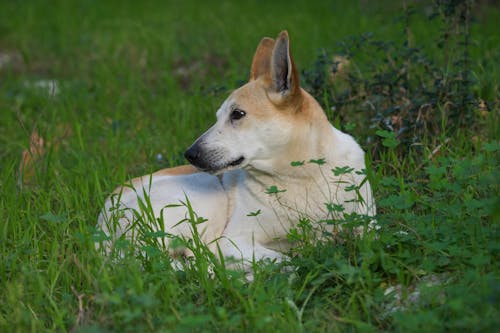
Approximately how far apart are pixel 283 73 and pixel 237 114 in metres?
0.32

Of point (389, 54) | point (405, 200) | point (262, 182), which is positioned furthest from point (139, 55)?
point (405, 200)

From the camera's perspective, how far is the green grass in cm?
249

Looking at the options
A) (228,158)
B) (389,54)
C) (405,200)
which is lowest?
(405,200)

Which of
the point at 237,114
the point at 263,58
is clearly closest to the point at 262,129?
the point at 237,114

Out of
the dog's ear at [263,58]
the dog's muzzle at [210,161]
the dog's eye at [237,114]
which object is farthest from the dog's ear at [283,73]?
the dog's muzzle at [210,161]

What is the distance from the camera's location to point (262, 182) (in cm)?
341

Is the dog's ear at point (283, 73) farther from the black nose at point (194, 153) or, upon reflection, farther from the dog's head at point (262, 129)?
the black nose at point (194, 153)

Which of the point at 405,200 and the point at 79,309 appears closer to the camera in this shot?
the point at 79,309

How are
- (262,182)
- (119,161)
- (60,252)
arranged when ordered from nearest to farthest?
(60,252) → (262,182) → (119,161)

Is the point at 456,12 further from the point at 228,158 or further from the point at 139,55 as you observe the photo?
the point at 139,55

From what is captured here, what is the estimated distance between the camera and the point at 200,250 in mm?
3367

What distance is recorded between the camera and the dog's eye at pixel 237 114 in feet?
10.9

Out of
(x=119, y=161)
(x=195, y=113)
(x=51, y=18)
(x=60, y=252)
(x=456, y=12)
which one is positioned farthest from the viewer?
(x=51, y=18)

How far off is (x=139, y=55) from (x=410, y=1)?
402 cm
